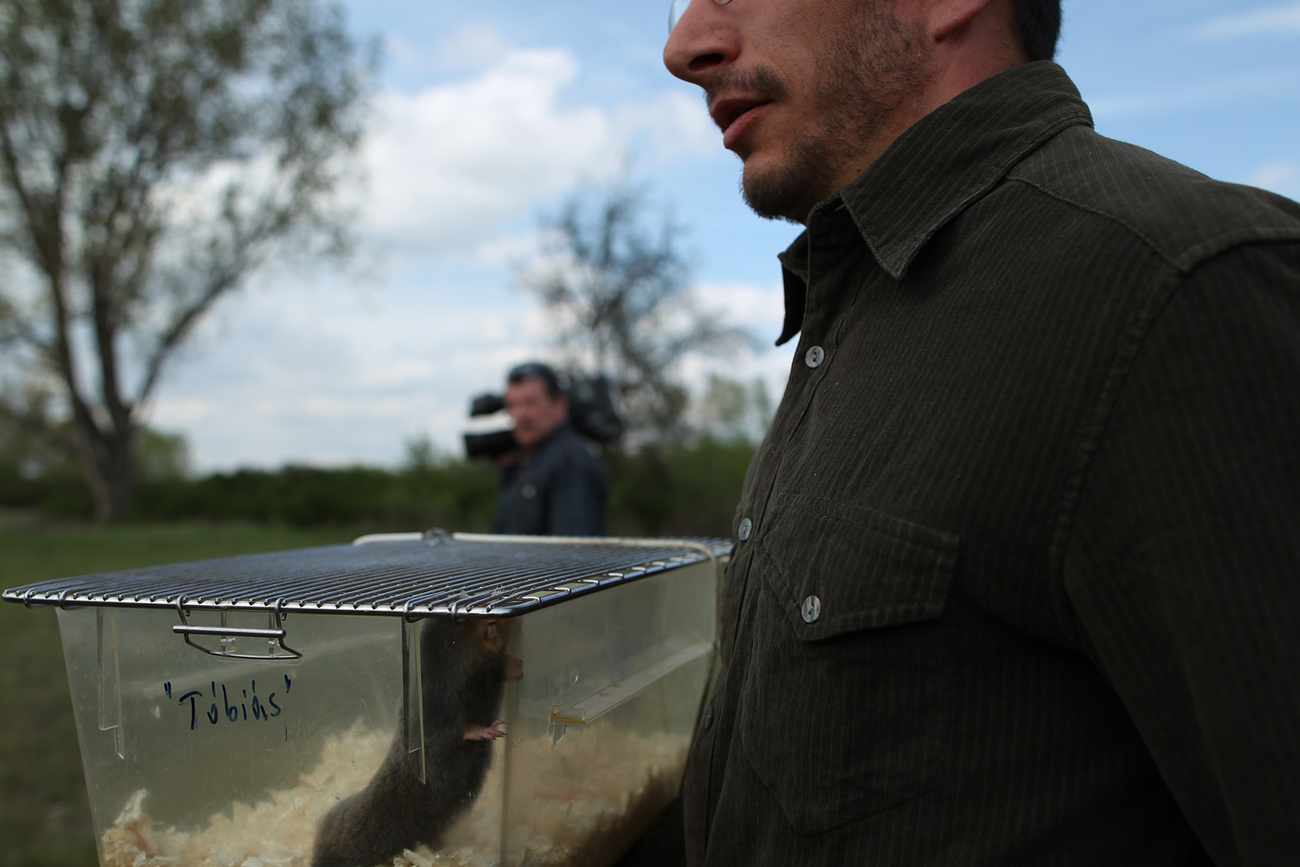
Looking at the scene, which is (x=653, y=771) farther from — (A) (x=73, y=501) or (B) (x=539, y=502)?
(A) (x=73, y=501)

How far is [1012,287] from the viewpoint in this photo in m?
0.80

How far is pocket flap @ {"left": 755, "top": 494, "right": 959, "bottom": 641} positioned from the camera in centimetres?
77

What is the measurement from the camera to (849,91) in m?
1.10

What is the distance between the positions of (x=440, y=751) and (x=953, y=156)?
88cm

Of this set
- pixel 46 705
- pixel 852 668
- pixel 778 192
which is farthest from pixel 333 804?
pixel 46 705

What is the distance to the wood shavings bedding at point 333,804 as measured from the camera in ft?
3.12

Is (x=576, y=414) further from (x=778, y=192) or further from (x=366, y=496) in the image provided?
(x=366, y=496)

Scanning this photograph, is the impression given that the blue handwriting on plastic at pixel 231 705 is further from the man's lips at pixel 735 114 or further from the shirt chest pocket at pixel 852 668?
the man's lips at pixel 735 114

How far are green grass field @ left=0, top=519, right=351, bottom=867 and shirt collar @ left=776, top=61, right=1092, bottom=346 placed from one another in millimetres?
3745

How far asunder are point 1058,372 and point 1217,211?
0.58 ft

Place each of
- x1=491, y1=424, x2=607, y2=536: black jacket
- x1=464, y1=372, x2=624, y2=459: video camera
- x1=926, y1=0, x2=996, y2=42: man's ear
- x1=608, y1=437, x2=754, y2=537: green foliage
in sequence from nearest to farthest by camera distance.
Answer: x1=926, y1=0, x2=996, y2=42: man's ear, x1=491, y1=424, x2=607, y2=536: black jacket, x1=464, y1=372, x2=624, y2=459: video camera, x1=608, y1=437, x2=754, y2=537: green foliage

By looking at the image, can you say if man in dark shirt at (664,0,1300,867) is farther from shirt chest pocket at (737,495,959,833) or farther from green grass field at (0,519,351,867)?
green grass field at (0,519,351,867)

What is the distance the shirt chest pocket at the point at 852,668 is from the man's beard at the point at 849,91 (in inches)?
19.6

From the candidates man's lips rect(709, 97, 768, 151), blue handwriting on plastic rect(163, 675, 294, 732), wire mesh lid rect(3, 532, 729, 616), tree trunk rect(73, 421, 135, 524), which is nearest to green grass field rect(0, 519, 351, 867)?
wire mesh lid rect(3, 532, 729, 616)
